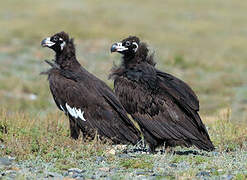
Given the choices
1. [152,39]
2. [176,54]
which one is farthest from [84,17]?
[176,54]

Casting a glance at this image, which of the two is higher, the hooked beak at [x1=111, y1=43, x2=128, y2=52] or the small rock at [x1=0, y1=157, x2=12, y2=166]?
the hooked beak at [x1=111, y1=43, x2=128, y2=52]

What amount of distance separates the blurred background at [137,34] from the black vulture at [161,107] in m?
3.26

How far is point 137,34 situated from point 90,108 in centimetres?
2435

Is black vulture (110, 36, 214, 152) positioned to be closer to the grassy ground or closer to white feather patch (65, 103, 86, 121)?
the grassy ground

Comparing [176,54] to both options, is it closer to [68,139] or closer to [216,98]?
[216,98]

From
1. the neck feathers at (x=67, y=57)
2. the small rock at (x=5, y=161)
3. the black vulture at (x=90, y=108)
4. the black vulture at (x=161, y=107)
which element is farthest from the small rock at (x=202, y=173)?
the neck feathers at (x=67, y=57)

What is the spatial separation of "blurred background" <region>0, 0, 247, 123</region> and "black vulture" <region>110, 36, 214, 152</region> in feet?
10.7

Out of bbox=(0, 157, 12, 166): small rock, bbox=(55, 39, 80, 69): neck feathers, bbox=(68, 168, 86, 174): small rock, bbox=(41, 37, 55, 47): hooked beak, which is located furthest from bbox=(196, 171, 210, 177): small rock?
bbox=(41, 37, 55, 47): hooked beak

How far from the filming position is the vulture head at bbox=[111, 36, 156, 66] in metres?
10.1

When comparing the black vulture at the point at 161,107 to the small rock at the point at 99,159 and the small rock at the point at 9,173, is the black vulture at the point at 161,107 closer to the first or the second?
the small rock at the point at 99,159

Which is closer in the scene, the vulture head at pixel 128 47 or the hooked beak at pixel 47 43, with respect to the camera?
the vulture head at pixel 128 47

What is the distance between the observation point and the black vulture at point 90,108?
10031 millimetres

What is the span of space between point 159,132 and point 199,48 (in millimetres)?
23609

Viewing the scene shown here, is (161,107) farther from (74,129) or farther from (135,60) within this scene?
(74,129)
